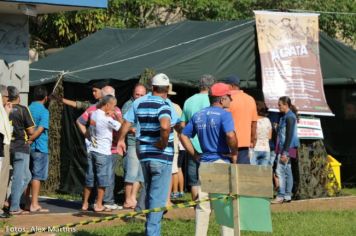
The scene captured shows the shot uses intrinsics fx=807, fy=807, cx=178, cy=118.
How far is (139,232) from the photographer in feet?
32.5

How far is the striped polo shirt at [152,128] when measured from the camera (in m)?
8.58

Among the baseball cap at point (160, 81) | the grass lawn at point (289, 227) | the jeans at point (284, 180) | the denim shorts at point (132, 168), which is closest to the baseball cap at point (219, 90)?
the baseball cap at point (160, 81)

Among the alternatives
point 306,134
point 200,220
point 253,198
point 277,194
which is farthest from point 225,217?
point 306,134

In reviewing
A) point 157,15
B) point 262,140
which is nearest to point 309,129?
point 262,140

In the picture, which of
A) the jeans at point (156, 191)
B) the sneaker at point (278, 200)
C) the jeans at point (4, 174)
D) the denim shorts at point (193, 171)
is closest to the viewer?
the jeans at point (156, 191)

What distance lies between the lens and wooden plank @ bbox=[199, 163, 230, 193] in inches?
300

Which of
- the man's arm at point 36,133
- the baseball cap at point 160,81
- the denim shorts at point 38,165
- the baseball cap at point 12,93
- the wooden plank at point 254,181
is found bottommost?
the wooden plank at point 254,181

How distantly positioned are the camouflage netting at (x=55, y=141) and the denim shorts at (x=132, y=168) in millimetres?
3191

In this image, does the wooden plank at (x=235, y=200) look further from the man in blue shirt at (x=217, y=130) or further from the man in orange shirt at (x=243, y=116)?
the man in orange shirt at (x=243, y=116)

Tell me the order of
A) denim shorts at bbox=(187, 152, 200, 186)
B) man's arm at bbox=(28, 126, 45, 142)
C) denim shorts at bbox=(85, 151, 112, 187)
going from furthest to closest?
denim shorts at bbox=(85, 151, 112, 187) → man's arm at bbox=(28, 126, 45, 142) → denim shorts at bbox=(187, 152, 200, 186)

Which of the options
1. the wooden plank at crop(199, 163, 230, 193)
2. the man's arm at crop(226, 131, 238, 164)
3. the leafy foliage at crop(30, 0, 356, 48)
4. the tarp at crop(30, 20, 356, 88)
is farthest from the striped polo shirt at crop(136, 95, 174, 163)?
the leafy foliage at crop(30, 0, 356, 48)

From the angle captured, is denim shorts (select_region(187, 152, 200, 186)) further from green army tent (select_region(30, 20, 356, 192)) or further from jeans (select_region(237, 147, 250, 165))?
green army tent (select_region(30, 20, 356, 192))

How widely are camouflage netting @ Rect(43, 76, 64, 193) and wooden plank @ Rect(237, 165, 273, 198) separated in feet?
25.8

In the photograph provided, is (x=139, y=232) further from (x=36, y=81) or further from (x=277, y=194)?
(x=36, y=81)
